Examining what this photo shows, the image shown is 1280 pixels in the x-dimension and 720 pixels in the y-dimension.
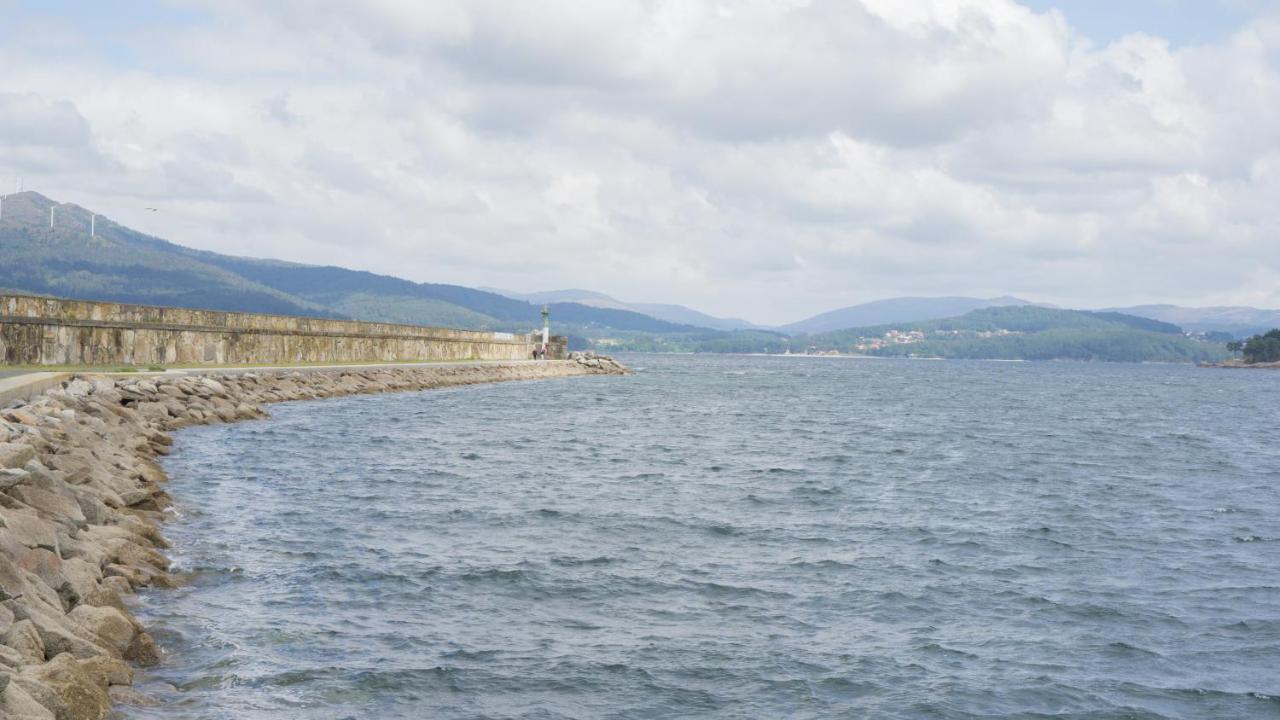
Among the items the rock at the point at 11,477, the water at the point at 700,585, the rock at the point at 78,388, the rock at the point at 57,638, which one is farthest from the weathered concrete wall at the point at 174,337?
the rock at the point at 57,638

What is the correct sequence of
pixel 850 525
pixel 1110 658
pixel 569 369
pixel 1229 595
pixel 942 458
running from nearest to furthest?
pixel 1110 658, pixel 1229 595, pixel 850 525, pixel 942 458, pixel 569 369

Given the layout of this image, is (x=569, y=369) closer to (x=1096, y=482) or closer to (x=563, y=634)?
(x=1096, y=482)

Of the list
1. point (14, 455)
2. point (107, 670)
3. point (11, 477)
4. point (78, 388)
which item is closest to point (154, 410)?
point (78, 388)

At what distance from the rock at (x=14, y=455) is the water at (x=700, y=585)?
223 centimetres

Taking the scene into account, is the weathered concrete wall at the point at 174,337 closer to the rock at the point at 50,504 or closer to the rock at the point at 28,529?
the rock at the point at 50,504

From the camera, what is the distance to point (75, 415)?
839 inches

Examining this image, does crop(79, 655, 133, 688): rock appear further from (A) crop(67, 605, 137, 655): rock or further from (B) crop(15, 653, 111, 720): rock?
(A) crop(67, 605, 137, 655): rock

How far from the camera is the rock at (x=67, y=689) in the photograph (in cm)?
758

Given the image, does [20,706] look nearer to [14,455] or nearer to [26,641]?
[26,641]

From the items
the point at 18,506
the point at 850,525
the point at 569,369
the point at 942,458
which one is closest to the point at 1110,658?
the point at 850,525

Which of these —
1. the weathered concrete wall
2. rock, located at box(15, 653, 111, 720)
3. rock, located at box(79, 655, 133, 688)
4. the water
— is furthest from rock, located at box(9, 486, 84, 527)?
the weathered concrete wall

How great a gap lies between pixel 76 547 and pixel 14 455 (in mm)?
2229

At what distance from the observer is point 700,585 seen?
1422 centimetres

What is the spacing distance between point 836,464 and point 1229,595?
15560mm
